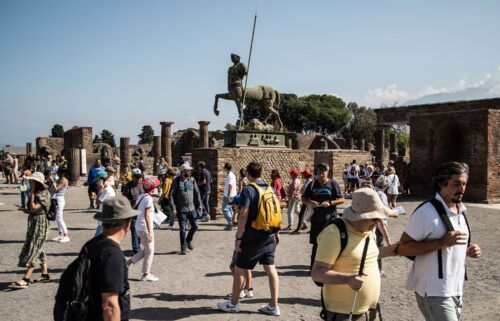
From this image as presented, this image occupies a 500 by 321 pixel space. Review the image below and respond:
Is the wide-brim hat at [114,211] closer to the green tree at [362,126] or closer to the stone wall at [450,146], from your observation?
the stone wall at [450,146]

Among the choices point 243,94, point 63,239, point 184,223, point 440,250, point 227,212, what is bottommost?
point 63,239

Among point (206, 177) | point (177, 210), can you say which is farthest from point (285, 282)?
point (206, 177)

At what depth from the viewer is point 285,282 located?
650 cm

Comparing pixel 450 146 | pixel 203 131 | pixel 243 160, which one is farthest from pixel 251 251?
pixel 203 131

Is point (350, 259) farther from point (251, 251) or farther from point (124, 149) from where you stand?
point (124, 149)

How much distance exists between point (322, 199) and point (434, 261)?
3.34 m

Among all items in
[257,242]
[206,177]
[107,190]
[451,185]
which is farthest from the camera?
[206,177]

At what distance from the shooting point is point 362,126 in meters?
71.3

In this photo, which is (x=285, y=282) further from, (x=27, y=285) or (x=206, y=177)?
(x=206, y=177)

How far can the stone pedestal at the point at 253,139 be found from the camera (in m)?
13.4

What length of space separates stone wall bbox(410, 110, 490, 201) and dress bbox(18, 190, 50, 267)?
1659 cm

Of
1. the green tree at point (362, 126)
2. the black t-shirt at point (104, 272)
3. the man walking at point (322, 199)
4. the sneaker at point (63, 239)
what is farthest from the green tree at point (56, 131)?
the black t-shirt at point (104, 272)

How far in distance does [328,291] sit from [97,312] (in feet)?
4.87

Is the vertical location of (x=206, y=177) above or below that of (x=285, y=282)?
above
